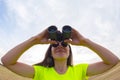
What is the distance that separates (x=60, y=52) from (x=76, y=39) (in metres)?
0.55

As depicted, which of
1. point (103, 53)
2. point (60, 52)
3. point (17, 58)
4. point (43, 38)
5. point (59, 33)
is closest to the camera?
point (60, 52)

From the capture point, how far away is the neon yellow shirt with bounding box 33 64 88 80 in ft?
19.8

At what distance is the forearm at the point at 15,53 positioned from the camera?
627 cm

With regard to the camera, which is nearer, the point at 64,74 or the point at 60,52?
the point at 64,74

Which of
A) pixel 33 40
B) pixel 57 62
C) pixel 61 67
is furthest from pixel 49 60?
pixel 33 40

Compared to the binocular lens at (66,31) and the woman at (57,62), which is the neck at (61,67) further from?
the binocular lens at (66,31)

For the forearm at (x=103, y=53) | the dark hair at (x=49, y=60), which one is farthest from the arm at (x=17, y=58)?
the forearm at (x=103, y=53)

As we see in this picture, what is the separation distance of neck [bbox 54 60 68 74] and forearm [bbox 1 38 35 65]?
1.77ft

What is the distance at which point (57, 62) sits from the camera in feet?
20.7

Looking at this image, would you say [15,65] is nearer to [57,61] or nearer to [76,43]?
[57,61]

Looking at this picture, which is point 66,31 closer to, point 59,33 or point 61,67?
point 59,33

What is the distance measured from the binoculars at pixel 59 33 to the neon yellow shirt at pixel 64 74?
577 millimetres

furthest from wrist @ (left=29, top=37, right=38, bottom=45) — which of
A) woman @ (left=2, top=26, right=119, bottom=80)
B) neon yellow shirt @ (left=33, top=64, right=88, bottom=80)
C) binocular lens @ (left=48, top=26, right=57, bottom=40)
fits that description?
neon yellow shirt @ (left=33, top=64, right=88, bottom=80)

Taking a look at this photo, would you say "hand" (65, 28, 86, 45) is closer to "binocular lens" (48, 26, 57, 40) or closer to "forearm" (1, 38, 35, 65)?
"binocular lens" (48, 26, 57, 40)
